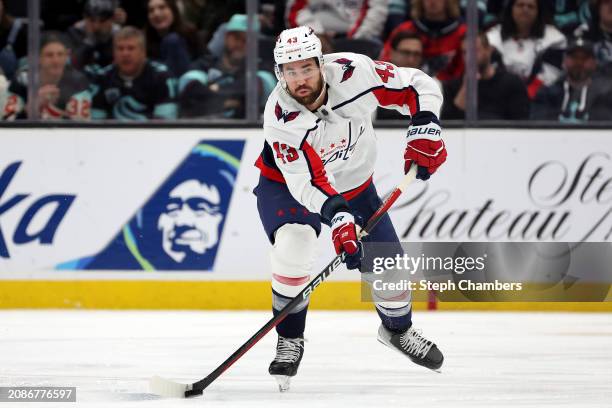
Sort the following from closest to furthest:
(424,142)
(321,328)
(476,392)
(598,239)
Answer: (476,392) → (424,142) → (321,328) → (598,239)

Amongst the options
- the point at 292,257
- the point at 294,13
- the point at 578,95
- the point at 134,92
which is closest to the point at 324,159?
the point at 292,257

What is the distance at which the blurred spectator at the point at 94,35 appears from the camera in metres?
6.52

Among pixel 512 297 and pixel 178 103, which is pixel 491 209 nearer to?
pixel 512 297

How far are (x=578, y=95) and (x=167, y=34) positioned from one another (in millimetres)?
2051

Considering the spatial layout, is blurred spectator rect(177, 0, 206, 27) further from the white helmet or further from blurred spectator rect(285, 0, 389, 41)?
the white helmet

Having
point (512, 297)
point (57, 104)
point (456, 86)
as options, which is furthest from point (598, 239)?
point (57, 104)

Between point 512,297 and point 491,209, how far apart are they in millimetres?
439

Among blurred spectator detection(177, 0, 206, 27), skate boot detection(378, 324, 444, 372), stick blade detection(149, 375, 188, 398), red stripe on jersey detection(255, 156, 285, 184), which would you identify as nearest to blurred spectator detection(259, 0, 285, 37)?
blurred spectator detection(177, 0, 206, 27)

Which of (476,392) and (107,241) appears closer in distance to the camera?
(476,392)

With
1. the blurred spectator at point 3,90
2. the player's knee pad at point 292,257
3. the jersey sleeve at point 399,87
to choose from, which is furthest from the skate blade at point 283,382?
the blurred spectator at point 3,90

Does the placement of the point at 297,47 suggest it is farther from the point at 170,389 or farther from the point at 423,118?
the point at 170,389

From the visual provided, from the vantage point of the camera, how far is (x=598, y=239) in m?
6.40

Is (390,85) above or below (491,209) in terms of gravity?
above
